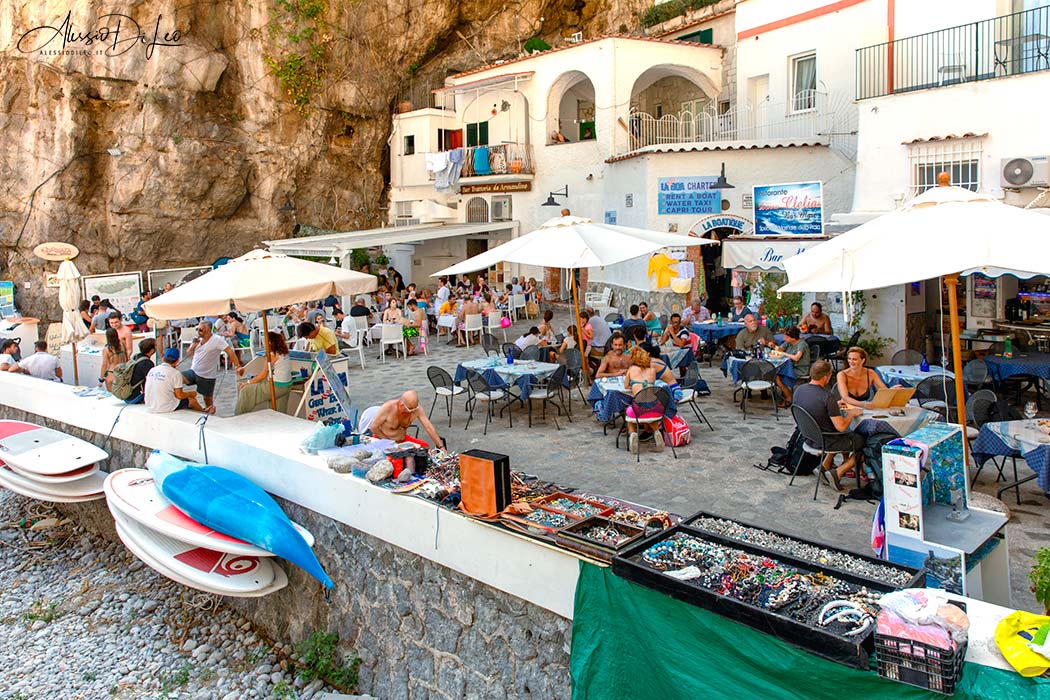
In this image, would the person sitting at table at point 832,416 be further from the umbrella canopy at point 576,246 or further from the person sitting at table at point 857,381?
the umbrella canopy at point 576,246

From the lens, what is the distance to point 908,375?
9391 millimetres

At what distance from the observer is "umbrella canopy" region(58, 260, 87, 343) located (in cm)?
1497

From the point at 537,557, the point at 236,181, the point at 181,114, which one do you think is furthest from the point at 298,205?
the point at 537,557

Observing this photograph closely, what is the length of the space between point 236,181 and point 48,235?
6118 millimetres

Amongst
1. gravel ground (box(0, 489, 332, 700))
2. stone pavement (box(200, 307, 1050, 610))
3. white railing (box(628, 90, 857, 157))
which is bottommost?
gravel ground (box(0, 489, 332, 700))

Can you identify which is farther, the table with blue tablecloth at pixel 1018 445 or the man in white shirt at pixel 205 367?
the man in white shirt at pixel 205 367

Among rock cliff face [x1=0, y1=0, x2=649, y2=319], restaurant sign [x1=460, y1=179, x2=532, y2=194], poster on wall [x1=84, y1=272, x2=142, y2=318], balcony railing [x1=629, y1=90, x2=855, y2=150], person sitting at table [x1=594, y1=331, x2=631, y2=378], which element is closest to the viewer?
person sitting at table [x1=594, y1=331, x2=631, y2=378]

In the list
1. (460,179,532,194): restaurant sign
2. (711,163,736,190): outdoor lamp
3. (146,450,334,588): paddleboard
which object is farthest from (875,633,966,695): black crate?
(460,179,532,194): restaurant sign

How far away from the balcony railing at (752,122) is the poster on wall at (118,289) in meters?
14.4

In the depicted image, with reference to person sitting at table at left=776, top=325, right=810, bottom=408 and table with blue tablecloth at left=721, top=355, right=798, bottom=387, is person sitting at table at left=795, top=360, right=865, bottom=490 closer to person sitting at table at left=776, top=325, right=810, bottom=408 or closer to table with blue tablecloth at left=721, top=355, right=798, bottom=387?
table with blue tablecloth at left=721, top=355, right=798, bottom=387

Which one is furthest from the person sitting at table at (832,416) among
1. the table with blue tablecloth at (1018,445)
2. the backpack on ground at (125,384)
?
the backpack on ground at (125,384)

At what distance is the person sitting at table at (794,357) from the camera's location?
10883mm

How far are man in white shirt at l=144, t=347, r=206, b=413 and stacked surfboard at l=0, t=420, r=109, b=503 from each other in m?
1.30

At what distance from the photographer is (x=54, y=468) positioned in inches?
384
